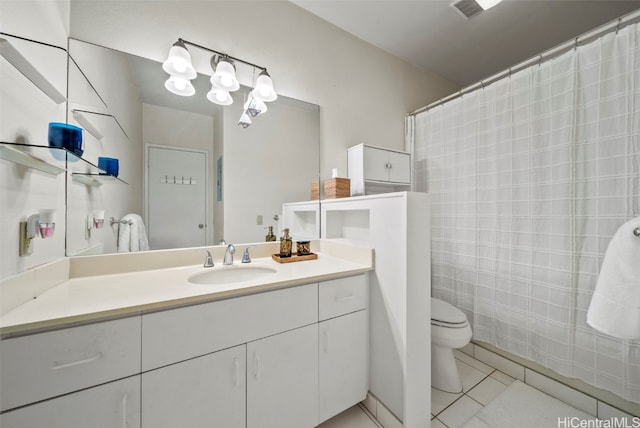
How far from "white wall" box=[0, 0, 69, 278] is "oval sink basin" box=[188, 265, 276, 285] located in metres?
0.57

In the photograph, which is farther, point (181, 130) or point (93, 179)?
point (181, 130)

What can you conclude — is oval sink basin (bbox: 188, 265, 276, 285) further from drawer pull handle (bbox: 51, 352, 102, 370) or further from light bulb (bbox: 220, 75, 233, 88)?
light bulb (bbox: 220, 75, 233, 88)

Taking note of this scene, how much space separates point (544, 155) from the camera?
1.39 meters

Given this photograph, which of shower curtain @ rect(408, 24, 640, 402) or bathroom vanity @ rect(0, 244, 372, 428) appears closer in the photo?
bathroom vanity @ rect(0, 244, 372, 428)

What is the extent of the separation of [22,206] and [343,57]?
207 centimetres

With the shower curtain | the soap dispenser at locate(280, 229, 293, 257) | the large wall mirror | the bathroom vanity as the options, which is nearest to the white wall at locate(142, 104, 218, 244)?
the large wall mirror

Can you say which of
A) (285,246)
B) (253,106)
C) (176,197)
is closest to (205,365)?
(285,246)

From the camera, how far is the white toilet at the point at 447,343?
1395 mm

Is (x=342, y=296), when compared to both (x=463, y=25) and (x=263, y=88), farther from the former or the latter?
(x=463, y=25)

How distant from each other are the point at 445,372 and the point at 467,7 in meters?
2.55

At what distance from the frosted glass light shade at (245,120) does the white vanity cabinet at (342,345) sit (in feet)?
3.55

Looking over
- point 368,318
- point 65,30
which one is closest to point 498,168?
point 368,318

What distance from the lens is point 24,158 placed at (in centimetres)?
70

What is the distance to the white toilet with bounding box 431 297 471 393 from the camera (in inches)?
54.9
